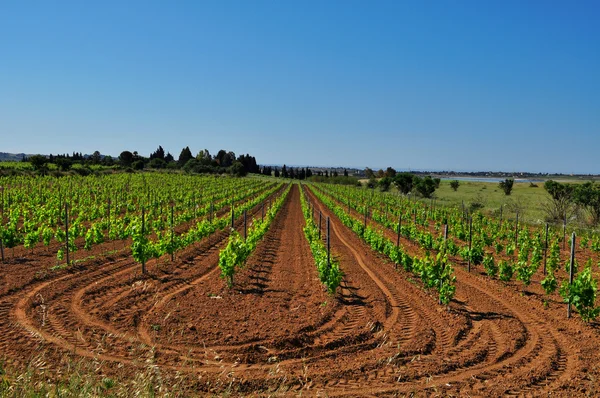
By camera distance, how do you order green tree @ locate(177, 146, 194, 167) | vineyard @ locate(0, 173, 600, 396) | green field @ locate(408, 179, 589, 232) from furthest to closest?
green tree @ locate(177, 146, 194, 167), green field @ locate(408, 179, 589, 232), vineyard @ locate(0, 173, 600, 396)

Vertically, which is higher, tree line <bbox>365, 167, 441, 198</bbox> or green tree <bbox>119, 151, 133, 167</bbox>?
green tree <bbox>119, 151, 133, 167</bbox>

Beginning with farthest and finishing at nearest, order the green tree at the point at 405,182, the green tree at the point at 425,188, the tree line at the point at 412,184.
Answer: the green tree at the point at 405,182 < the tree line at the point at 412,184 < the green tree at the point at 425,188

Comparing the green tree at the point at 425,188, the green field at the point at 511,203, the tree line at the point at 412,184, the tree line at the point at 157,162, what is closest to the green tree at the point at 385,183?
the tree line at the point at 412,184

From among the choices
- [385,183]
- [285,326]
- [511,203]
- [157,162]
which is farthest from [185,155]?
[285,326]

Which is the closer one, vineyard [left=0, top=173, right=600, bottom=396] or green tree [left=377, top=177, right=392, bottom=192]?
vineyard [left=0, top=173, right=600, bottom=396]

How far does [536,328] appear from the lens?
28.2 ft

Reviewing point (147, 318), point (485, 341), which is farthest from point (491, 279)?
point (147, 318)

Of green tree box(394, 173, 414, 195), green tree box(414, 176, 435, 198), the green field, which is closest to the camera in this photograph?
the green field

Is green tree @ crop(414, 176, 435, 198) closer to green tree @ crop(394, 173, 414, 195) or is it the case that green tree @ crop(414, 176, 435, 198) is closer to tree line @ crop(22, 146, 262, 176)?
green tree @ crop(394, 173, 414, 195)

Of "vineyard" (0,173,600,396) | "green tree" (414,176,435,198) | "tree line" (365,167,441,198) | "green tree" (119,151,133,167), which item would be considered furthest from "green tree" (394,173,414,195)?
"green tree" (119,151,133,167)

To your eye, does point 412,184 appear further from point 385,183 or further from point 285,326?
point 285,326

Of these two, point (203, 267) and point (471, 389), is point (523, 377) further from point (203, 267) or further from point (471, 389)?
point (203, 267)

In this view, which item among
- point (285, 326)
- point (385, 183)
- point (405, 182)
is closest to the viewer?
point (285, 326)

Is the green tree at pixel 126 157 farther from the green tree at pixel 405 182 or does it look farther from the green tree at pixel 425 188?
the green tree at pixel 425 188
